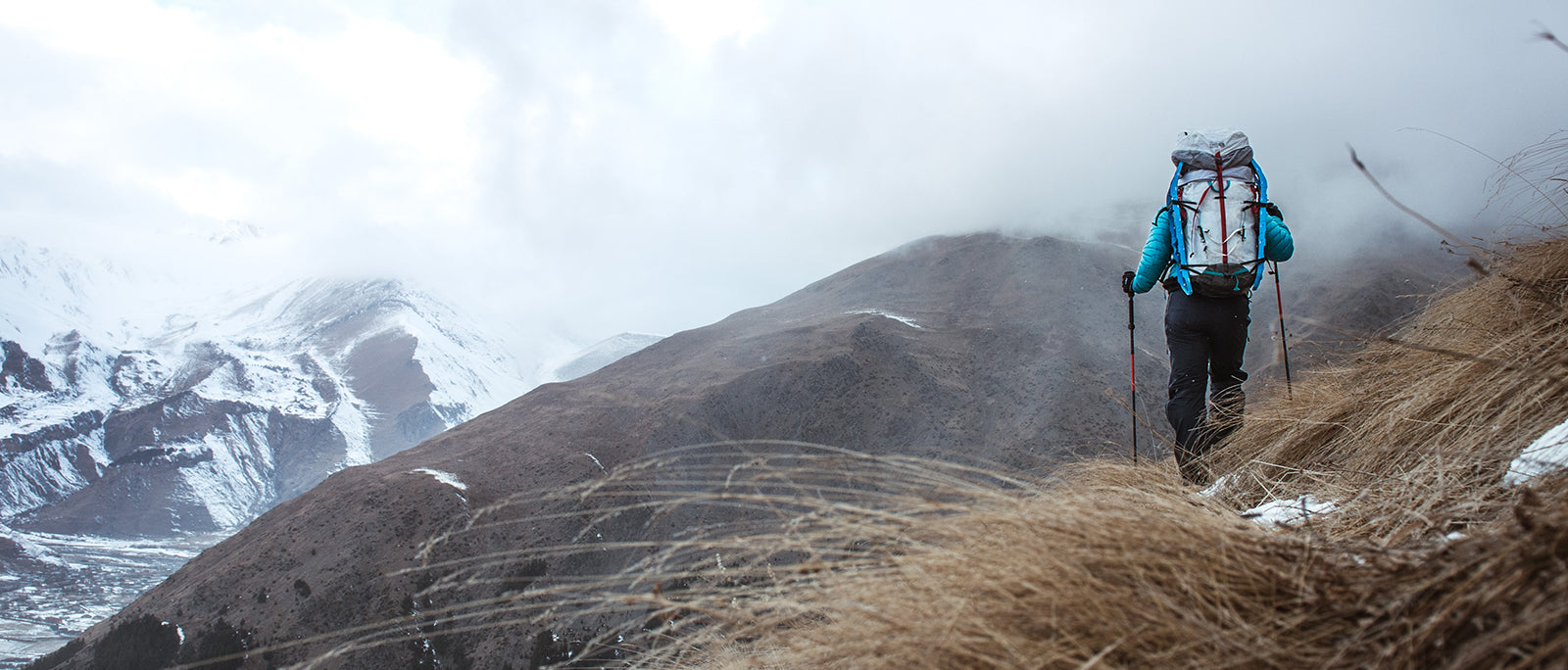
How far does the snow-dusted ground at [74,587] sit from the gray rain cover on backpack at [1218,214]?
119 m

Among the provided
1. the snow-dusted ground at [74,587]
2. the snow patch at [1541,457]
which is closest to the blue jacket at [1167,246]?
the snow patch at [1541,457]

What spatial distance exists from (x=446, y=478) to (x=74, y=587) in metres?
146

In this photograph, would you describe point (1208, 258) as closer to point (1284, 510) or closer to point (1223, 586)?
point (1284, 510)

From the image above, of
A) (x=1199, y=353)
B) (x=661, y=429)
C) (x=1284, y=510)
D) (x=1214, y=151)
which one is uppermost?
(x=1214, y=151)

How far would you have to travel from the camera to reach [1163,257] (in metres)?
3.98

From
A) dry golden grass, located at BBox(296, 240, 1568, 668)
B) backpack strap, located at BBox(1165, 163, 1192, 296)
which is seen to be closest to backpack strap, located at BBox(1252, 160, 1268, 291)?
backpack strap, located at BBox(1165, 163, 1192, 296)

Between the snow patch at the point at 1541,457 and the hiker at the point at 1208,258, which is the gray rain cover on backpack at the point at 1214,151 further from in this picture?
the snow patch at the point at 1541,457

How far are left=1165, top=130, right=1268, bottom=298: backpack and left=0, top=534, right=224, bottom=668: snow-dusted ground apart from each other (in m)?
119

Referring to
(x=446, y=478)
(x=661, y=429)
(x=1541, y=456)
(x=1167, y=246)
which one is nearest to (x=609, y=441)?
(x=661, y=429)

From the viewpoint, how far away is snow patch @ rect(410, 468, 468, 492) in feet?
80.2

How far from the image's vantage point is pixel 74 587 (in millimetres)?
117062

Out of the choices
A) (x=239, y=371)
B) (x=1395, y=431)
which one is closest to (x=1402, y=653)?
(x=1395, y=431)

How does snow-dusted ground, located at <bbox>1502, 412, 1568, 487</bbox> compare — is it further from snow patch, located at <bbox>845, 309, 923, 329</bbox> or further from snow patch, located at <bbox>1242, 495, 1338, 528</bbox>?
snow patch, located at <bbox>845, 309, 923, 329</bbox>

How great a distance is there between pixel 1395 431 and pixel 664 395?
26064 millimetres
